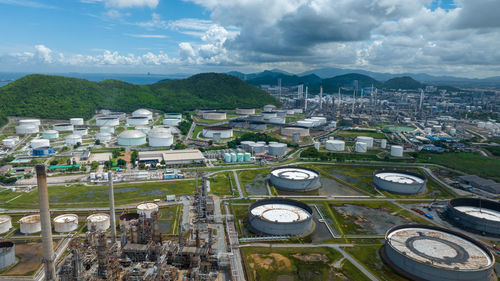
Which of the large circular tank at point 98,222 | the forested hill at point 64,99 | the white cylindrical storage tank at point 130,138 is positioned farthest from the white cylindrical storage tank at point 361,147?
the forested hill at point 64,99

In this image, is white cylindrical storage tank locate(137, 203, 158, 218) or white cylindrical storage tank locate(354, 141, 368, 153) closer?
white cylindrical storage tank locate(137, 203, 158, 218)

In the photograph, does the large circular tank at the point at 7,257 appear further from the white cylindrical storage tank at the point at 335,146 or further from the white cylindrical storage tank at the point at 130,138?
the white cylindrical storage tank at the point at 335,146

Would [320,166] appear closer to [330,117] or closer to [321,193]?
[321,193]

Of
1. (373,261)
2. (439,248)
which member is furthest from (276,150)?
(439,248)

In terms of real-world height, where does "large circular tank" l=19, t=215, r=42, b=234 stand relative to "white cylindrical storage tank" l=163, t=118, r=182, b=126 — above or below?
below

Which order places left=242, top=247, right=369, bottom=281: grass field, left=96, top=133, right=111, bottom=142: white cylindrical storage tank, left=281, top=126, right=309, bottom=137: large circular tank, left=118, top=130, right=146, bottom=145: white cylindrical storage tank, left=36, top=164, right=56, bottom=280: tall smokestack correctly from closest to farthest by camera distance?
left=36, top=164, right=56, bottom=280: tall smokestack, left=242, top=247, right=369, bottom=281: grass field, left=118, top=130, right=146, bottom=145: white cylindrical storage tank, left=96, top=133, right=111, bottom=142: white cylindrical storage tank, left=281, top=126, right=309, bottom=137: large circular tank

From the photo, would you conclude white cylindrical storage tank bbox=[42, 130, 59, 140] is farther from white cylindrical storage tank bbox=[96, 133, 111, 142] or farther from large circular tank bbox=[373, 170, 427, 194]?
large circular tank bbox=[373, 170, 427, 194]

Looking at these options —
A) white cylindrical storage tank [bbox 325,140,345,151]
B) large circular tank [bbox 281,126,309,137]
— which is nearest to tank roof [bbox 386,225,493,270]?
white cylindrical storage tank [bbox 325,140,345,151]
